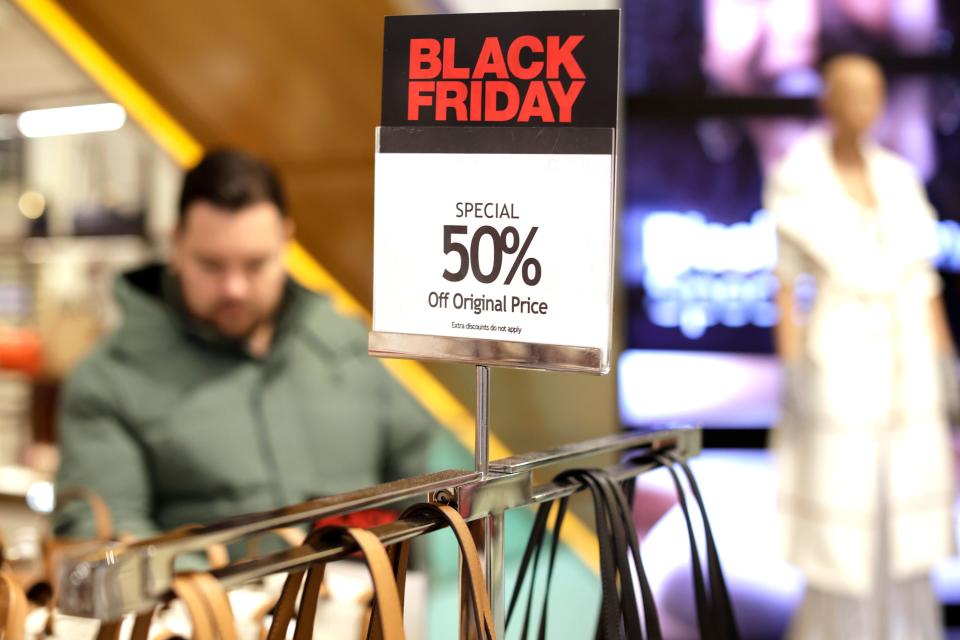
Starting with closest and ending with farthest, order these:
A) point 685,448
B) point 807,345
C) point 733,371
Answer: point 685,448 → point 807,345 → point 733,371

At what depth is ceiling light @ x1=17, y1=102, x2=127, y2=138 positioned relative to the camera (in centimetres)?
324

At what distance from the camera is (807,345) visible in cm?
299

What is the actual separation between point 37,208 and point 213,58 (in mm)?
1093

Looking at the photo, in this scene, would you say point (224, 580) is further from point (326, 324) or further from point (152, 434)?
point (326, 324)

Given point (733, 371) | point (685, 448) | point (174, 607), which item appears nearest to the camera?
point (685, 448)

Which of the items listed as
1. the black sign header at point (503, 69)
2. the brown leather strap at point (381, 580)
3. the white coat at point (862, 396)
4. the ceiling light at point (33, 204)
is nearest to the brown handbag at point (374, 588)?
the brown leather strap at point (381, 580)

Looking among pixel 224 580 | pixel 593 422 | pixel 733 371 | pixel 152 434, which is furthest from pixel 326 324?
pixel 224 580

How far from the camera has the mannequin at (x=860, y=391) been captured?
293 cm

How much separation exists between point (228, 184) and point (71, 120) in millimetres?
964

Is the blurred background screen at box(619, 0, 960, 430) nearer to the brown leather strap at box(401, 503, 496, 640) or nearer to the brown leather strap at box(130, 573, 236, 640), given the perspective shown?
the brown leather strap at box(401, 503, 496, 640)

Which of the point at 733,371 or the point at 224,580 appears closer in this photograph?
the point at 224,580

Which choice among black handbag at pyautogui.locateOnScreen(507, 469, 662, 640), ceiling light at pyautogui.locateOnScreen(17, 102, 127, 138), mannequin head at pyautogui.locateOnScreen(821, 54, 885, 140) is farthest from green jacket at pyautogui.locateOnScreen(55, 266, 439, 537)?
black handbag at pyautogui.locateOnScreen(507, 469, 662, 640)

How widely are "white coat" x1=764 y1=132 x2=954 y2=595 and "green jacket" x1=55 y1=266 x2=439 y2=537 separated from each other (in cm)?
113

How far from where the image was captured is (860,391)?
2.92 meters
